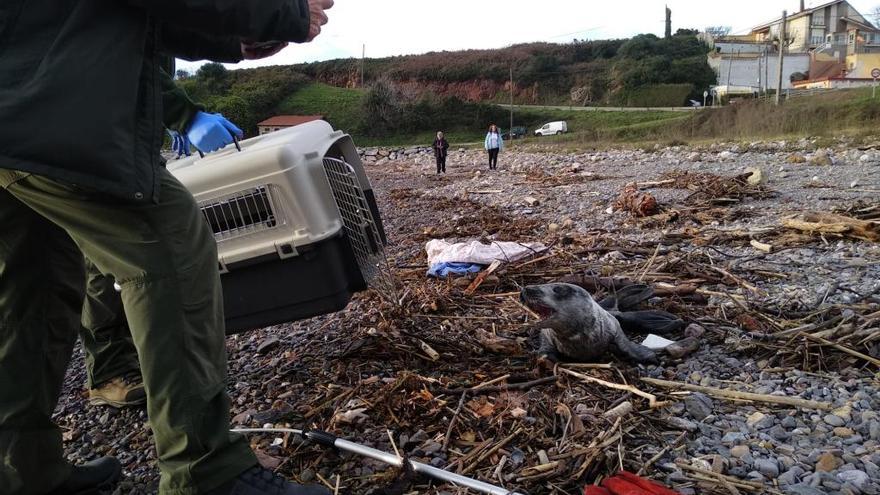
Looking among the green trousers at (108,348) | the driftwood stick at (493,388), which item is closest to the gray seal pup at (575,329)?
the driftwood stick at (493,388)

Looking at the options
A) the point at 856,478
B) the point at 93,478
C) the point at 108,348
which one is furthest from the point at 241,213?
the point at 856,478

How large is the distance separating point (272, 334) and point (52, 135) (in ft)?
8.13

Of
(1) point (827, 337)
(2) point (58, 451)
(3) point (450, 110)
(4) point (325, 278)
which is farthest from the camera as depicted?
(3) point (450, 110)

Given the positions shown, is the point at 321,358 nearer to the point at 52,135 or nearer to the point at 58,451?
the point at 58,451

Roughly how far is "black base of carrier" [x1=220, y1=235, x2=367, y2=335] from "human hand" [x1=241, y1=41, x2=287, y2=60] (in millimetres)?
782

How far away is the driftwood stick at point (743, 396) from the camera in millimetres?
2246

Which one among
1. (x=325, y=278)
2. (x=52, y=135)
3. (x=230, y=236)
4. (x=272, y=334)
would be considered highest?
(x=52, y=135)

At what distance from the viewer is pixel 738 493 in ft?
5.73

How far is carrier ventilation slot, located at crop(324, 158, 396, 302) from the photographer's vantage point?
106 inches

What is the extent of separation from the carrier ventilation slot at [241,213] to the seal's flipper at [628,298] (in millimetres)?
1985

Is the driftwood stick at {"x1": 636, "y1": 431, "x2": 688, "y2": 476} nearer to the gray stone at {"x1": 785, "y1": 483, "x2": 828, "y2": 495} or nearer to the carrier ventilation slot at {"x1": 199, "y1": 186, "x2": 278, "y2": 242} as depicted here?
the gray stone at {"x1": 785, "y1": 483, "x2": 828, "y2": 495}

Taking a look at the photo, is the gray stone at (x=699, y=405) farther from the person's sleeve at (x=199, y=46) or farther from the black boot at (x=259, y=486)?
the person's sleeve at (x=199, y=46)

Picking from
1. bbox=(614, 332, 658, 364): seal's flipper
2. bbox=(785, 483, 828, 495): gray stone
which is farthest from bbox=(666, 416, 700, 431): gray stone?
bbox=(614, 332, 658, 364): seal's flipper

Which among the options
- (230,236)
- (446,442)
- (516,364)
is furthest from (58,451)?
(516,364)
